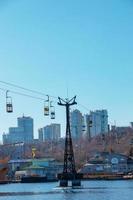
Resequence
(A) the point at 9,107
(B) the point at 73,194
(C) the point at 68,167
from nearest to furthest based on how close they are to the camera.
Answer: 1. (A) the point at 9,107
2. (B) the point at 73,194
3. (C) the point at 68,167

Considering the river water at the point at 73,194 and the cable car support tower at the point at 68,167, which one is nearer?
the river water at the point at 73,194

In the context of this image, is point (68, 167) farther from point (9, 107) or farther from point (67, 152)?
point (9, 107)

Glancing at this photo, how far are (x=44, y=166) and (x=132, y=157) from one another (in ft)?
83.0

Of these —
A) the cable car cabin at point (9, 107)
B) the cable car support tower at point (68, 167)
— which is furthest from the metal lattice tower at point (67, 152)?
the cable car cabin at point (9, 107)

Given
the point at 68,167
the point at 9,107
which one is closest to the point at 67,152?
the point at 68,167

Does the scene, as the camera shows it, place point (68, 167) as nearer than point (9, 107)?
No

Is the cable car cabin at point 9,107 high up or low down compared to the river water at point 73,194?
up

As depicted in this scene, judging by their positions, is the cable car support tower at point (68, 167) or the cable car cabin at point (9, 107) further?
the cable car support tower at point (68, 167)

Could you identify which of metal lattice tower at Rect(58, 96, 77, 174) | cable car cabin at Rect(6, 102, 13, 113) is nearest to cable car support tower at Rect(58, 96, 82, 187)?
metal lattice tower at Rect(58, 96, 77, 174)

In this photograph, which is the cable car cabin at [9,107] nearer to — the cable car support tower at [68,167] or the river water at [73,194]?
the river water at [73,194]

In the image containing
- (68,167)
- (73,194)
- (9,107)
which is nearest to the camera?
(9,107)

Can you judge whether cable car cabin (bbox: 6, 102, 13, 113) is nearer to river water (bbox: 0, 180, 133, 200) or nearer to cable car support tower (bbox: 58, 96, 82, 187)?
river water (bbox: 0, 180, 133, 200)

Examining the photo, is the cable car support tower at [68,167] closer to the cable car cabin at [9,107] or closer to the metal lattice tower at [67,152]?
the metal lattice tower at [67,152]

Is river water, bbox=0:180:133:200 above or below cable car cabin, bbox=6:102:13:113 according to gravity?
below
